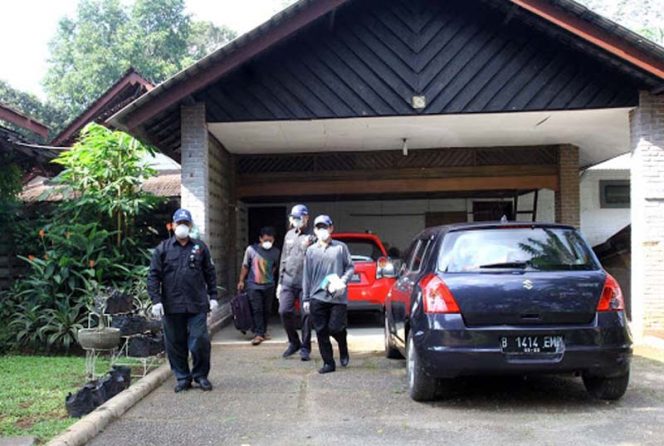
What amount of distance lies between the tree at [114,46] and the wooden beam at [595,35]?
103ft

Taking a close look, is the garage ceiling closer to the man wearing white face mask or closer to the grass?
the man wearing white face mask

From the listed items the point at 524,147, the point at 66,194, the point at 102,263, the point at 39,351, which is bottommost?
the point at 39,351

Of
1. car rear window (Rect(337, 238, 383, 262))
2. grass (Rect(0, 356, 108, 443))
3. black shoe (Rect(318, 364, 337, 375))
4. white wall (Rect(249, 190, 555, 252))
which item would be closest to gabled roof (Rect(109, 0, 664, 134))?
grass (Rect(0, 356, 108, 443))

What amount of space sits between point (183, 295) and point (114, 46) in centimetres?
3876

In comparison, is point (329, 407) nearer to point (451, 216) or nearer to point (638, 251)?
point (638, 251)

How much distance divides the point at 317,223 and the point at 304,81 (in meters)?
3.11

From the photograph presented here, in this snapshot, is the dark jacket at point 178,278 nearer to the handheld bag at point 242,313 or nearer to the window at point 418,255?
the window at point 418,255

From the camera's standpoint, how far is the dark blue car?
5008mm

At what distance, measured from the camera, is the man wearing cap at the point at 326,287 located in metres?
6.72

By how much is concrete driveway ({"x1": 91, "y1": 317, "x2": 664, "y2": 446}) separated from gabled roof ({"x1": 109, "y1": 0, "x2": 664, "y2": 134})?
384cm

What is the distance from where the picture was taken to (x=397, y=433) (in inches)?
183

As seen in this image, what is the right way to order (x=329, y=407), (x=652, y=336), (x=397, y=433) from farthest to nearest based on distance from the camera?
1. (x=652, y=336)
2. (x=329, y=407)
3. (x=397, y=433)

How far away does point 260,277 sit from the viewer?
8.56 metres

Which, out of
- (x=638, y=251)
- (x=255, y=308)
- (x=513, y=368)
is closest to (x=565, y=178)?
(x=638, y=251)
